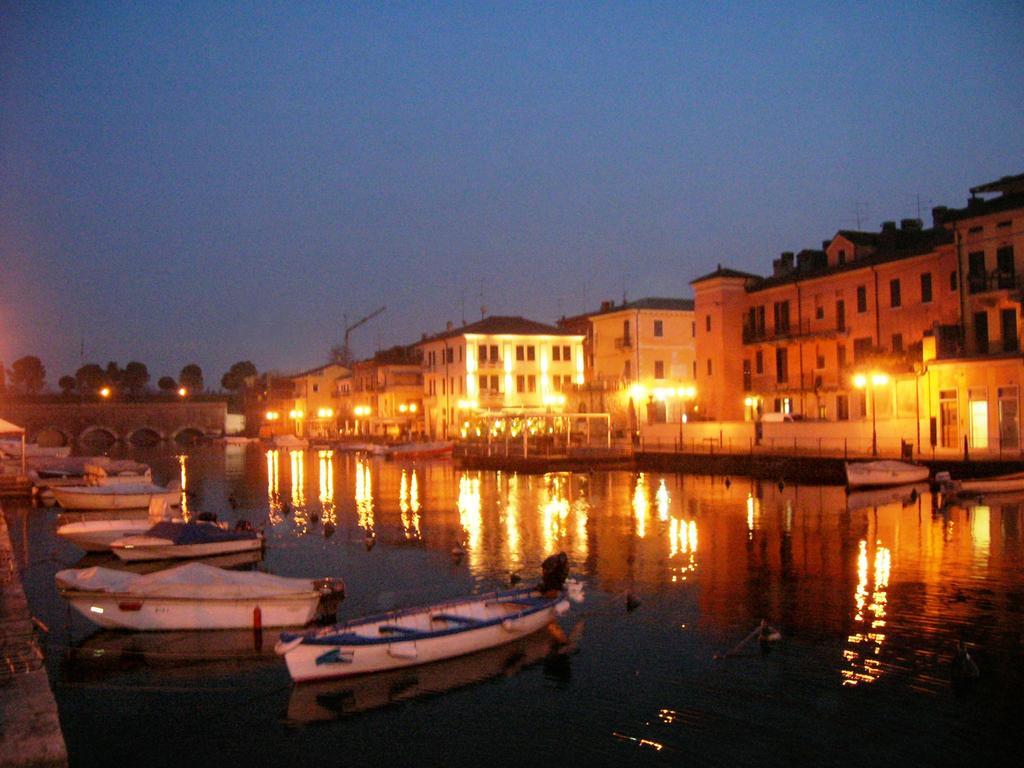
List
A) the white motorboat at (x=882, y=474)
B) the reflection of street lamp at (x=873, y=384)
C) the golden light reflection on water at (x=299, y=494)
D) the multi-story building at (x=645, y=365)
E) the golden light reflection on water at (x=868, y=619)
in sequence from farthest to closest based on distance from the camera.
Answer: the multi-story building at (x=645, y=365), the reflection of street lamp at (x=873, y=384), the white motorboat at (x=882, y=474), the golden light reflection on water at (x=299, y=494), the golden light reflection on water at (x=868, y=619)

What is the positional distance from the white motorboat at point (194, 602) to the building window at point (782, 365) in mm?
52426

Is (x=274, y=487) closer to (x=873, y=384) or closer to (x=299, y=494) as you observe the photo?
(x=299, y=494)

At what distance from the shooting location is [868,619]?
22.6 meters

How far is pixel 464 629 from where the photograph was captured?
1964 centimetres

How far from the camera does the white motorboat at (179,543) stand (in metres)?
30.6

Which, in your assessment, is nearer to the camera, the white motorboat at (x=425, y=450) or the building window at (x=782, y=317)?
the building window at (x=782, y=317)

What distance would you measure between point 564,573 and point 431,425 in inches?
3370

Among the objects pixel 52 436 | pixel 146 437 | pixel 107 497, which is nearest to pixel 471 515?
pixel 107 497

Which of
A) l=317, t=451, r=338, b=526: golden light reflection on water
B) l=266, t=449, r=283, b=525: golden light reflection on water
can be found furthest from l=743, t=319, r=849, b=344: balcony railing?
l=266, t=449, r=283, b=525: golden light reflection on water

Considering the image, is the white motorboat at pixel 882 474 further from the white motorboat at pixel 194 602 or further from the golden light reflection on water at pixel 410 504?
the white motorboat at pixel 194 602

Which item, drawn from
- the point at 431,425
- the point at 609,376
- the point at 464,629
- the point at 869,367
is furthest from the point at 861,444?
the point at 431,425

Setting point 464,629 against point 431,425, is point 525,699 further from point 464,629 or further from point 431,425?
point 431,425

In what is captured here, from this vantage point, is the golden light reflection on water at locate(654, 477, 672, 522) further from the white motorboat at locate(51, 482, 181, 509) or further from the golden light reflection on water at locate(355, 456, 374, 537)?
the white motorboat at locate(51, 482, 181, 509)

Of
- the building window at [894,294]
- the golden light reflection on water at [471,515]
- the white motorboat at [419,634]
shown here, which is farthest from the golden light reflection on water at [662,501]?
the white motorboat at [419,634]
